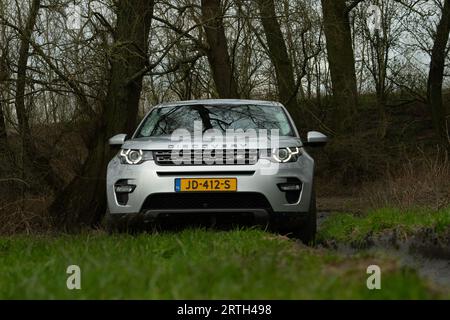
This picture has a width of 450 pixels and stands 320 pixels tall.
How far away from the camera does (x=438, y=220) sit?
9227mm

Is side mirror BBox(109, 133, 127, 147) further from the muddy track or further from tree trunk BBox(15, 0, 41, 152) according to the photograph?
tree trunk BBox(15, 0, 41, 152)

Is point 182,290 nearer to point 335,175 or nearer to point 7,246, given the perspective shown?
point 7,246

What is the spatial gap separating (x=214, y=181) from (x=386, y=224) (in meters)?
3.67

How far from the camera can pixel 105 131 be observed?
1316 cm

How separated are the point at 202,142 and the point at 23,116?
742cm

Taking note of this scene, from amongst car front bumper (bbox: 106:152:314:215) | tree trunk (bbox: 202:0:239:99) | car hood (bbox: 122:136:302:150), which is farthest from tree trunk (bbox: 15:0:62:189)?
car front bumper (bbox: 106:152:314:215)

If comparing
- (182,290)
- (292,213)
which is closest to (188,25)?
(292,213)

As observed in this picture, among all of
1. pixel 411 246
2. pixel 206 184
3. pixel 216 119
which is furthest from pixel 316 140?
pixel 411 246

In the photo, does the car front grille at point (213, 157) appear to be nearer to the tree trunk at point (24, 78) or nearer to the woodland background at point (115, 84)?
the woodland background at point (115, 84)

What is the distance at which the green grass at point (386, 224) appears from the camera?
9.20 metres

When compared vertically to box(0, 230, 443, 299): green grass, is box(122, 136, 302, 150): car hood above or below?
above

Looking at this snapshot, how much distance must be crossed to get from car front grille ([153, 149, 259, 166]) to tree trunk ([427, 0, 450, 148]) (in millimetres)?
15357

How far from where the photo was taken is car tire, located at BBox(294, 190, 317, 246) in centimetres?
746

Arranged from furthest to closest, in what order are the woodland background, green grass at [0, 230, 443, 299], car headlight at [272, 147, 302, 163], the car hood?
the woodland background, car headlight at [272, 147, 302, 163], the car hood, green grass at [0, 230, 443, 299]
